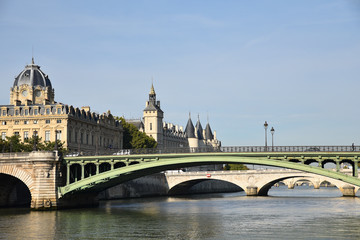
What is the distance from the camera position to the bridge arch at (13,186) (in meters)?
62.1

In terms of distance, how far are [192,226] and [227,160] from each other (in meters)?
10.3

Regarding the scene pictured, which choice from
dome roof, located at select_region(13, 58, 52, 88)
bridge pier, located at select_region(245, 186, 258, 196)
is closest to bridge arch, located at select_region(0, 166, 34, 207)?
dome roof, located at select_region(13, 58, 52, 88)

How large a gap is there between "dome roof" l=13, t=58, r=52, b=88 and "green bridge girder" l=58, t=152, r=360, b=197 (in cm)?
4956

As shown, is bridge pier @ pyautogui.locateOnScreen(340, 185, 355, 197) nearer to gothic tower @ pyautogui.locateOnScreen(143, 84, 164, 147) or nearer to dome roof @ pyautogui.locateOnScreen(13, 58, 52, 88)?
dome roof @ pyautogui.locateOnScreen(13, 58, 52, 88)

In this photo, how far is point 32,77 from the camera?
11038 cm

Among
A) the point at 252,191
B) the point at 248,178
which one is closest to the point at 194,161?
the point at 252,191

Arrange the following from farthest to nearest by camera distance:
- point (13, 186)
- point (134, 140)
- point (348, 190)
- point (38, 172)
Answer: point (134, 140)
point (348, 190)
point (13, 186)
point (38, 172)

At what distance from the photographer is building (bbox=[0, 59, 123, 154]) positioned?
97750 mm

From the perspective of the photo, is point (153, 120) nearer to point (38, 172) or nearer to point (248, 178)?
point (248, 178)

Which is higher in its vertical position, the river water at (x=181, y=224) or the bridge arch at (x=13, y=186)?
the bridge arch at (x=13, y=186)

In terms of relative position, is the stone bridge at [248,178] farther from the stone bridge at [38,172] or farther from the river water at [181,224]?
the stone bridge at [38,172]

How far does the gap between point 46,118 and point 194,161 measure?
155 ft

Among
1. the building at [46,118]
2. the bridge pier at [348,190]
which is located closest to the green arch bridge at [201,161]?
the building at [46,118]

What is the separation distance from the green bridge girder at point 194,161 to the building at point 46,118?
1024 inches
